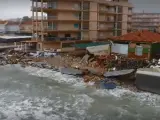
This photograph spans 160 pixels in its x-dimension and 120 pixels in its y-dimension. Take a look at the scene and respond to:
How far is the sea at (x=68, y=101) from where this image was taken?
18078 millimetres

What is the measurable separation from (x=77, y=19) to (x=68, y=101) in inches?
1115

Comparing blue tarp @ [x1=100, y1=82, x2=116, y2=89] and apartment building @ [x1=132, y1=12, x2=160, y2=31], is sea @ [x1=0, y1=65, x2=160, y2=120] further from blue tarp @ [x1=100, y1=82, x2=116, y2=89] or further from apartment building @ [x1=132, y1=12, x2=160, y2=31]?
apartment building @ [x1=132, y1=12, x2=160, y2=31]

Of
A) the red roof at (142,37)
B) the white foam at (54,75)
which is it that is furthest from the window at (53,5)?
the red roof at (142,37)

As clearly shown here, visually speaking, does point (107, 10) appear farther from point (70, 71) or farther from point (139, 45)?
point (70, 71)

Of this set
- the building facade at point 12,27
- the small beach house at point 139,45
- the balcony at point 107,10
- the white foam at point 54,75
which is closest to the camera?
the white foam at point 54,75

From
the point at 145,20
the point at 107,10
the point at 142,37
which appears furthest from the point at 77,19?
the point at 145,20

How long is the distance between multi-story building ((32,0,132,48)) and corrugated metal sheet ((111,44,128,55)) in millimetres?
13560

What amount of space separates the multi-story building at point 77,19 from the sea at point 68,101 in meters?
18.3

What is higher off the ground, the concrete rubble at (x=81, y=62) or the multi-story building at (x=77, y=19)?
the multi-story building at (x=77, y=19)

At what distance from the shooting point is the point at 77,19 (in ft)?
156

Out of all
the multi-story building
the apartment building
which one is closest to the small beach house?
the multi-story building

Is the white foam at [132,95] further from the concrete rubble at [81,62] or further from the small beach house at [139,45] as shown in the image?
the small beach house at [139,45]

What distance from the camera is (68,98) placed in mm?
21953

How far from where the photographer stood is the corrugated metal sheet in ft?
106
